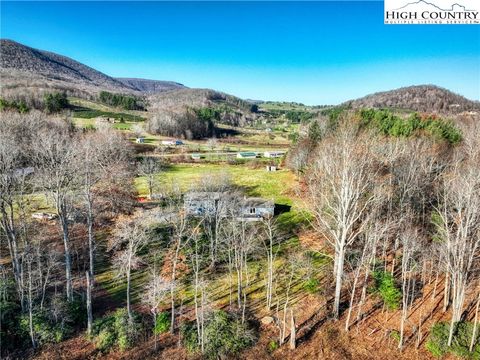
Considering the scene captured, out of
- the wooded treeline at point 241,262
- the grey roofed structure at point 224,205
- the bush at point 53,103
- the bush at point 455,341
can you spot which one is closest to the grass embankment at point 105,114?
the bush at point 53,103

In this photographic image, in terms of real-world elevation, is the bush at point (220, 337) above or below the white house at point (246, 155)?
below

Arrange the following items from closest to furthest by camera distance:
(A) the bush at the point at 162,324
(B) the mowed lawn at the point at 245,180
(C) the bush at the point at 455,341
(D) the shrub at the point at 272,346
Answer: (C) the bush at the point at 455,341 → (D) the shrub at the point at 272,346 → (A) the bush at the point at 162,324 → (B) the mowed lawn at the point at 245,180

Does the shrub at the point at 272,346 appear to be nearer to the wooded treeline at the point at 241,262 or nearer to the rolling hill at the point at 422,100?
the wooded treeline at the point at 241,262

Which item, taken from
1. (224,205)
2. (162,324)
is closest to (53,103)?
(224,205)

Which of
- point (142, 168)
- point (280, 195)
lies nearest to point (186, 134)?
point (142, 168)

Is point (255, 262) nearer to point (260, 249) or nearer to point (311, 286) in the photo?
point (260, 249)

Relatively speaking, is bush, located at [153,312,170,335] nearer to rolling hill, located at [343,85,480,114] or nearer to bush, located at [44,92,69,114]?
bush, located at [44,92,69,114]
